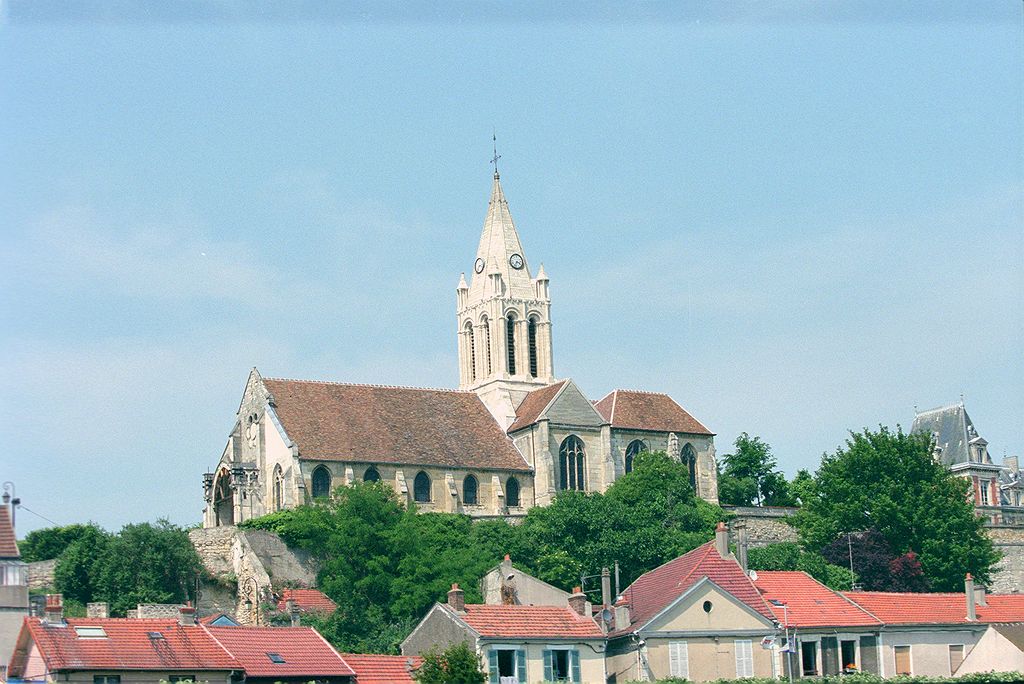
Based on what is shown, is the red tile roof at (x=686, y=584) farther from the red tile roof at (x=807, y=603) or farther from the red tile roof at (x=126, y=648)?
the red tile roof at (x=126, y=648)

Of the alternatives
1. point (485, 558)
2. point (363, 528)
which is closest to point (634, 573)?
point (485, 558)

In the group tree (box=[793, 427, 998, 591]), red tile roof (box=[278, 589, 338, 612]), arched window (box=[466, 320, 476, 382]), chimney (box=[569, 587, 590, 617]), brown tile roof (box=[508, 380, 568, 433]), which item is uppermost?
arched window (box=[466, 320, 476, 382])

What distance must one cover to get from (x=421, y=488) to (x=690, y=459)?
1397cm

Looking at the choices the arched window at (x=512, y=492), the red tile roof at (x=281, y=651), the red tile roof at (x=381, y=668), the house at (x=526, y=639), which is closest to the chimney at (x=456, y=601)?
the house at (x=526, y=639)

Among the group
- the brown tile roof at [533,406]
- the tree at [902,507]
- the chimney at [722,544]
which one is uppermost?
the brown tile roof at [533,406]

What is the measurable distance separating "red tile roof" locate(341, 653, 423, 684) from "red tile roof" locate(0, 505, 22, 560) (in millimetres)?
9293

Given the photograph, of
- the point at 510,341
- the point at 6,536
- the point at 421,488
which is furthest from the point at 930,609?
the point at 510,341

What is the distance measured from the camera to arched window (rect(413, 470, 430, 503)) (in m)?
89.1

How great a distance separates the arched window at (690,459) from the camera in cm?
Answer: 9519

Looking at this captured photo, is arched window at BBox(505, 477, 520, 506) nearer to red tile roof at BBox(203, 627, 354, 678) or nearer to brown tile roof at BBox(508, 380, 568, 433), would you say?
brown tile roof at BBox(508, 380, 568, 433)

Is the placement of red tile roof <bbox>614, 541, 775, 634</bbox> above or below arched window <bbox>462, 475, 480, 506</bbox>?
below

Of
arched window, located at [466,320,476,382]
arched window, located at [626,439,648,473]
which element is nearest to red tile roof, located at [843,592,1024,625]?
arched window, located at [626,439,648,473]

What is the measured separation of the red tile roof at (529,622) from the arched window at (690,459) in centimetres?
3804

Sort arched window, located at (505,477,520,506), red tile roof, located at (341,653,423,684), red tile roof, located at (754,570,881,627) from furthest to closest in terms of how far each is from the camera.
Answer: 1. arched window, located at (505,477,520,506)
2. red tile roof, located at (754,570,881,627)
3. red tile roof, located at (341,653,423,684)
